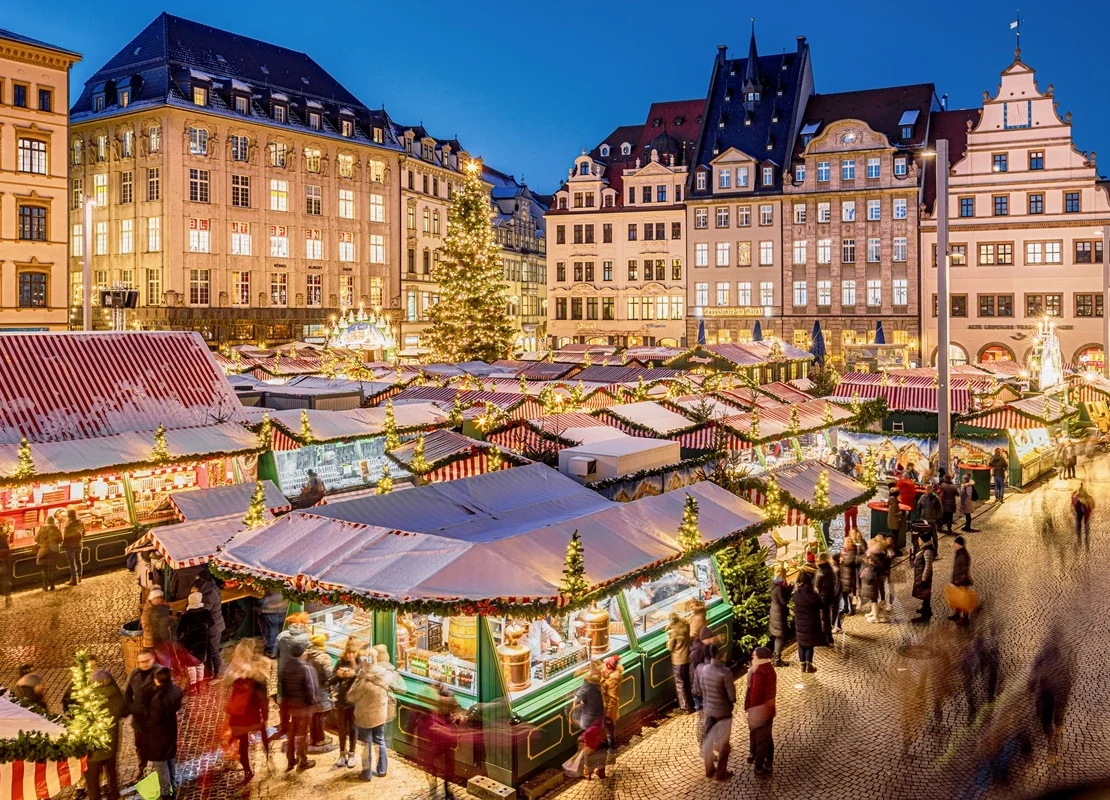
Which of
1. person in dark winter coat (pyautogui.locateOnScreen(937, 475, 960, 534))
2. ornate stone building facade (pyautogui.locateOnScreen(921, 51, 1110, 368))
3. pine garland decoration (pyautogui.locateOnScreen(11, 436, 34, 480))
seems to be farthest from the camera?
ornate stone building facade (pyautogui.locateOnScreen(921, 51, 1110, 368))

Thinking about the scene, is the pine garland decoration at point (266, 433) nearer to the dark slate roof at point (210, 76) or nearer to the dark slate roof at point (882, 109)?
the dark slate roof at point (210, 76)

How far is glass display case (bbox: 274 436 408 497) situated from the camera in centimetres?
2161

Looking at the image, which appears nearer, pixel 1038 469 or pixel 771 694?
pixel 771 694

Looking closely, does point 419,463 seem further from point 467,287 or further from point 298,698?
point 467,287

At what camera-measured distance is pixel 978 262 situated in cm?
5372

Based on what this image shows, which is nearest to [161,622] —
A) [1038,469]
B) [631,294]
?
[1038,469]

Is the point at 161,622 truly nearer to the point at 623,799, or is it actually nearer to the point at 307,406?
the point at 623,799

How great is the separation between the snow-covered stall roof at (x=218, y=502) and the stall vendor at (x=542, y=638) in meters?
8.00

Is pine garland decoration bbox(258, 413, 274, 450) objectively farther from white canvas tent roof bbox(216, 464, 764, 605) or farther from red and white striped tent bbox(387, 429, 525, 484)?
white canvas tent roof bbox(216, 464, 764, 605)

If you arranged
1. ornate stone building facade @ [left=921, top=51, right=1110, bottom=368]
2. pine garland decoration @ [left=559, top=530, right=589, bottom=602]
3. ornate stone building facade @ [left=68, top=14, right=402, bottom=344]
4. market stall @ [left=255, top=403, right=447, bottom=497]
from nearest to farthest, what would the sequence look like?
pine garland decoration @ [left=559, top=530, right=589, bottom=602]
market stall @ [left=255, top=403, right=447, bottom=497]
ornate stone building facade @ [left=921, top=51, right=1110, bottom=368]
ornate stone building facade @ [left=68, top=14, right=402, bottom=344]

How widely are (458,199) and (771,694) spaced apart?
36.3 m

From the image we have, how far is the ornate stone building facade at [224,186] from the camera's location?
55344 millimetres

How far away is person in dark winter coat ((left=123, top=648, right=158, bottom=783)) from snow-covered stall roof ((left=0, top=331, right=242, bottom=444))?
10.7m

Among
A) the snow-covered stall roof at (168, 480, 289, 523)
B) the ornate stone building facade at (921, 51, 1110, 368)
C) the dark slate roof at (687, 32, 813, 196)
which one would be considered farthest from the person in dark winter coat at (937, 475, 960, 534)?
the dark slate roof at (687, 32, 813, 196)
